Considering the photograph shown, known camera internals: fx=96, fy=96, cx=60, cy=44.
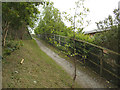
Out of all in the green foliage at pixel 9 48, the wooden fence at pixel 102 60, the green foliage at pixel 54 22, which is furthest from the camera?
the wooden fence at pixel 102 60

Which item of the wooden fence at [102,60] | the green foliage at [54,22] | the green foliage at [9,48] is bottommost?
the wooden fence at [102,60]

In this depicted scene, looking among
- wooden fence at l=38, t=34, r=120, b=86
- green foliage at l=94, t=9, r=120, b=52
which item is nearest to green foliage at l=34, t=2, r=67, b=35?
wooden fence at l=38, t=34, r=120, b=86

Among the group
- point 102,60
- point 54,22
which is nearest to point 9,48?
point 54,22

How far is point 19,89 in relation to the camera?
8.94 feet

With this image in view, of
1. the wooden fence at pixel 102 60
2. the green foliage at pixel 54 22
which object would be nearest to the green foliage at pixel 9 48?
the wooden fence at pixel 102 60

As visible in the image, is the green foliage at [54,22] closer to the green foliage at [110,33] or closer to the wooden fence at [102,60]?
the wooden fence at [102,60]

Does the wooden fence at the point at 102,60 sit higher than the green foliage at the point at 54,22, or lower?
lower

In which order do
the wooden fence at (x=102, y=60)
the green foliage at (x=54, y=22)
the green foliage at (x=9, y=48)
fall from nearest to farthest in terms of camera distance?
the green foliage at (x=54, y=22), the green foliage at (x=9, y=48), the wooden fence at (x=102, y=60)

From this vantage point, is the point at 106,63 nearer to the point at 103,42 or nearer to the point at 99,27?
the point at 103,42

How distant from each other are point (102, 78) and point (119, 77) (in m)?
0.83

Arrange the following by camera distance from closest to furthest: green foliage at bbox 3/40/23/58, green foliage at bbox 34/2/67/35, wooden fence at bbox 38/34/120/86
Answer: green foliage at bbox 34/2/67/35, green foliage at bbox 3/40/23/58, wooden fence at bbox 38/34/120/86

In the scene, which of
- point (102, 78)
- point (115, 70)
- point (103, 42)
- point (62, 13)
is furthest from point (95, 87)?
point (62, 13)

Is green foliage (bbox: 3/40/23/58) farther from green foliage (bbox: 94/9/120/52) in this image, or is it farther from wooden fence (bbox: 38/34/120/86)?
green foliage (bbox: 94/9/120/52)

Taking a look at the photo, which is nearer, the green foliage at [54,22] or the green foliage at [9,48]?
the green foliage at [54,22]
